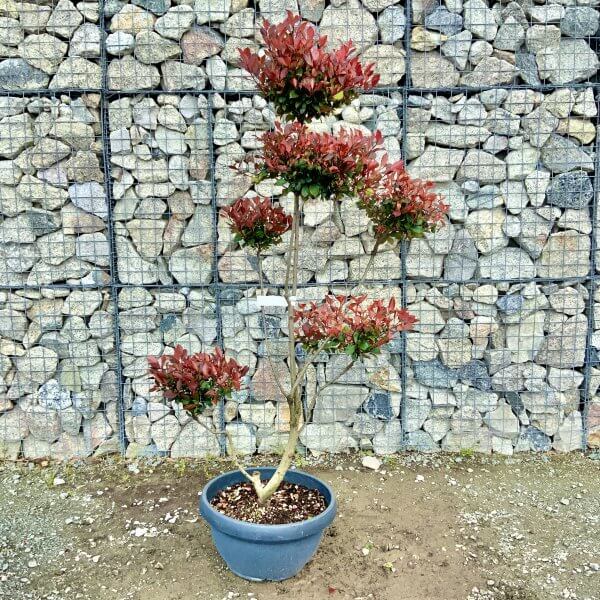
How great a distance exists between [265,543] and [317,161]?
146 cm

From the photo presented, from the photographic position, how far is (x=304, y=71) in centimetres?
221

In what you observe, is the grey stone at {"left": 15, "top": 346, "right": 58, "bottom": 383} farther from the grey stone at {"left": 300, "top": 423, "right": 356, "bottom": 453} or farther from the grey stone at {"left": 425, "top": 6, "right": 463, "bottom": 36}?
the grey stone at {"left": 425, "top": 6, "right": 463, "bottom": 36}

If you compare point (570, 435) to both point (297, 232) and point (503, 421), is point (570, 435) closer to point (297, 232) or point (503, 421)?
point (503, 421)

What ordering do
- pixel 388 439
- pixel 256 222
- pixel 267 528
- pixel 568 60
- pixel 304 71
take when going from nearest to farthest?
pixel 304 71, pixel 267 528, pixel 256 222, pixel 568 60, pixel 388 439

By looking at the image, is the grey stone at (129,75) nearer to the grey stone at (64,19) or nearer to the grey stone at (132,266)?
the grey stone at (64,19)

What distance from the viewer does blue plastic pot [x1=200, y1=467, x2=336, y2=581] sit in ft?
8.07

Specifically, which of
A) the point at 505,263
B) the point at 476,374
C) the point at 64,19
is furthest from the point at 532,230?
the point at 64,19

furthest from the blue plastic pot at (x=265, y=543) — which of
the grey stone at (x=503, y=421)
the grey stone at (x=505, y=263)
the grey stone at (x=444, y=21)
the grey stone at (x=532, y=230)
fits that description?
the grey stone at (x=444, y=21)

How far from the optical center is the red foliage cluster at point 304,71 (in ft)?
7.18

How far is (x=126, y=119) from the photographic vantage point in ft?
11.4

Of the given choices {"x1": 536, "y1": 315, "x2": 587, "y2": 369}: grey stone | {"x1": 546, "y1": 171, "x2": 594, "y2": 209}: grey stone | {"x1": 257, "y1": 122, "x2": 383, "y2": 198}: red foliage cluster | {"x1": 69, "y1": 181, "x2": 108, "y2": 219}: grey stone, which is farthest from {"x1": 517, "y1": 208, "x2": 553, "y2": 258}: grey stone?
{"x1": 69, "y1": 181, "x2": 108, "y2": 219}: grey stone

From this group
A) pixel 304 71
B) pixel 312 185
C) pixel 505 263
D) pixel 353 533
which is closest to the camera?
pixel 304 71

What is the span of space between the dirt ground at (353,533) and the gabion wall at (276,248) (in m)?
0.19

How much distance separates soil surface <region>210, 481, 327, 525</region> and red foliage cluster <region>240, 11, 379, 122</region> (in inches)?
62.8
